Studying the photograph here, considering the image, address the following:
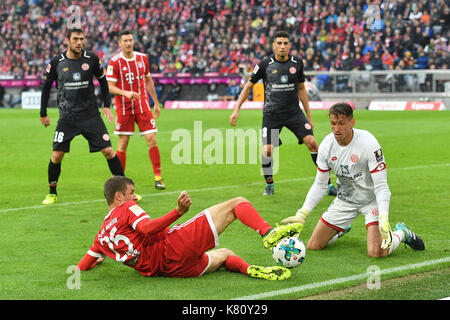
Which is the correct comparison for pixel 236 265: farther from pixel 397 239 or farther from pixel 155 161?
pixel 155 161

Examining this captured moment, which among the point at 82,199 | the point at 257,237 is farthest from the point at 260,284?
the point at 82,199

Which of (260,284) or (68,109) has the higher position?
(68,109)

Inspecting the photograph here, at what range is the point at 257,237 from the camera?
26.2 ft

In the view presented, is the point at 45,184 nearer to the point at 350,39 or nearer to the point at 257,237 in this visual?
the point at 257,237

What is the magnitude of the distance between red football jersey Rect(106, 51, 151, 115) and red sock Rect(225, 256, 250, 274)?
5908 mm

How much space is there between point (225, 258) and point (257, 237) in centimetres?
156

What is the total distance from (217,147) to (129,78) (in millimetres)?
5781

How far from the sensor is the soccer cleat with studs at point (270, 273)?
6.09m

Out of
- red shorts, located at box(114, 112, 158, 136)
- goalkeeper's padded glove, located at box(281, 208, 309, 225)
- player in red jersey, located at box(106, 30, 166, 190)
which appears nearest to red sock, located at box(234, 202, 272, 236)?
goalkeeper's padded glove, located at box(281, 208, 309, 225)

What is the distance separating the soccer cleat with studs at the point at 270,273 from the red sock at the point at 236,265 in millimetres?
106

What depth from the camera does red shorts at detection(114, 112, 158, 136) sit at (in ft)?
39.1

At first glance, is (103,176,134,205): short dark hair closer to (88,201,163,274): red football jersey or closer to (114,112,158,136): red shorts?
(88,201,163,274): red football jersey

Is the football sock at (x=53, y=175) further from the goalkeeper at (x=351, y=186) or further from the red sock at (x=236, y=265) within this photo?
the red sock at (x=236, y=265)
